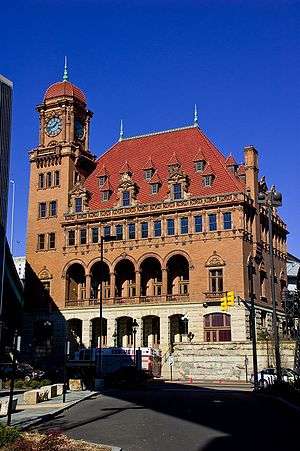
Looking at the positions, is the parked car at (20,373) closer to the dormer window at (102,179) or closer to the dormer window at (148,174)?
the dormer window at (148,174)

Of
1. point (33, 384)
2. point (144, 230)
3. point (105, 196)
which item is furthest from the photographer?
point (105, 196)

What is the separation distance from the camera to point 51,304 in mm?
71875

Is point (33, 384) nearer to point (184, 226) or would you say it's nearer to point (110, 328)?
point (110, 328)

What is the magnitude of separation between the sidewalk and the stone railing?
32.9 meters

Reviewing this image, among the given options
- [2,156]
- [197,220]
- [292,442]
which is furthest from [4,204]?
[292,442]

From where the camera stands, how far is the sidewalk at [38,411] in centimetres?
2059

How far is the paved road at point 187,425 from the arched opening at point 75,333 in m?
42.3

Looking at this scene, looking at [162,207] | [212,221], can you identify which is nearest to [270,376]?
[212,221]

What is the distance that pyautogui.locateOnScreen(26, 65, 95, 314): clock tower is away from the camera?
73188 mm

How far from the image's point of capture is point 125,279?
71.3 m

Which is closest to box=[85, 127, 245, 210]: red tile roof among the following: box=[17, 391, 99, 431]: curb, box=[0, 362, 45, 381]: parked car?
box=[0, 362, 45, 381]: parked car

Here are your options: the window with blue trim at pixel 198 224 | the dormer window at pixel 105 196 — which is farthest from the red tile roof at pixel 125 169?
the window with blue trim at pixel 198 224

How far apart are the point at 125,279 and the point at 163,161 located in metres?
15.1

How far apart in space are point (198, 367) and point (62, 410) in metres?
33.5
